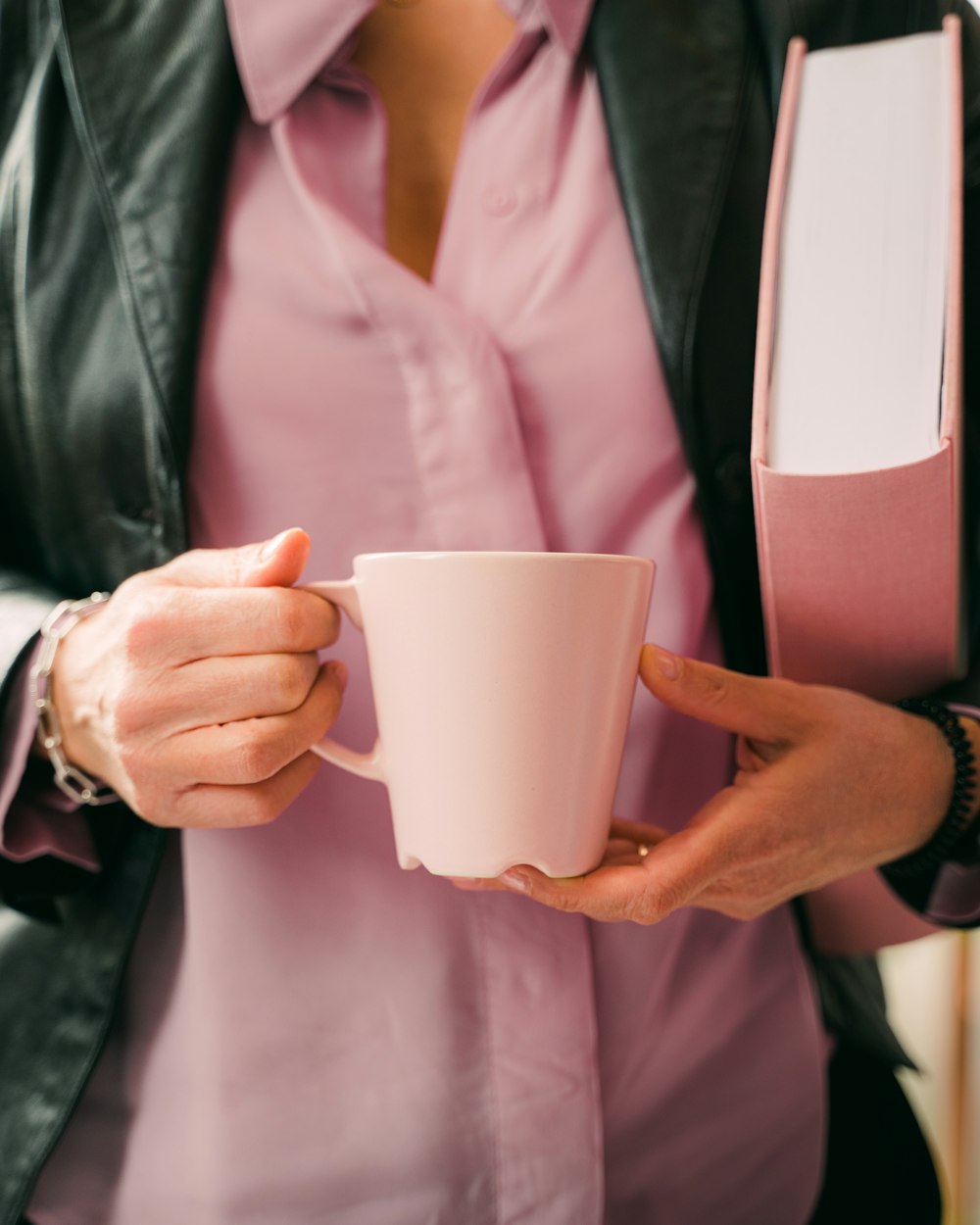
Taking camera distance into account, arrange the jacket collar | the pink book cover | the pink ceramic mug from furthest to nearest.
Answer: the jacket collar → the pink book cover → the pink ceramic mug

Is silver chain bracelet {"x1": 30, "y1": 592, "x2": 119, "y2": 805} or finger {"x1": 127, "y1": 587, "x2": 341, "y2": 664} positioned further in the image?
silver chain bracelet {"x1": 30, "y1": 592, "x2": 119, "y2": 805}

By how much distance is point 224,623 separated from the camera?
50 centimetres

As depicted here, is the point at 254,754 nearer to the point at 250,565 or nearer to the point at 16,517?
the point at 250,565

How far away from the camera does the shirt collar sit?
69 centimetres

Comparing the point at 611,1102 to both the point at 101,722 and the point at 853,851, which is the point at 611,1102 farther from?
the point at 101,722

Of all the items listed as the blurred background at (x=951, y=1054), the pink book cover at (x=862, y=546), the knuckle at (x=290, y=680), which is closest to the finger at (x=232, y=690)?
the knuckle at (x=290, y=680)

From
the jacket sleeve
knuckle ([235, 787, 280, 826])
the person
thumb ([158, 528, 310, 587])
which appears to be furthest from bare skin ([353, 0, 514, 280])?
knuckle ([235, 787, 280, 826])

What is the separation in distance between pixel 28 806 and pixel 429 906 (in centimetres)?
27

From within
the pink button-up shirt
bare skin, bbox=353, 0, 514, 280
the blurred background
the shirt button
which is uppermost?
bare skin, bbox=353, 0, 514, 280

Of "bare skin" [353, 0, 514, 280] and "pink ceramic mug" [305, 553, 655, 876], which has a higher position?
"bare skin" [353, 0, 514, 280]

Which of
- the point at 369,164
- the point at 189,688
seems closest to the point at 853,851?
the point at 189,688

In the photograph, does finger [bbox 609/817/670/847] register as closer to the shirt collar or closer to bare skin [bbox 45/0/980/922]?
bare skin [bbox 45/0/980/922]

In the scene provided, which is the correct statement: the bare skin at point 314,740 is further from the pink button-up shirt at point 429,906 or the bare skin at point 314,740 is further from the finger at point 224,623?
the pink button-up shirt at point 429,906

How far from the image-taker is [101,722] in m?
0.55
